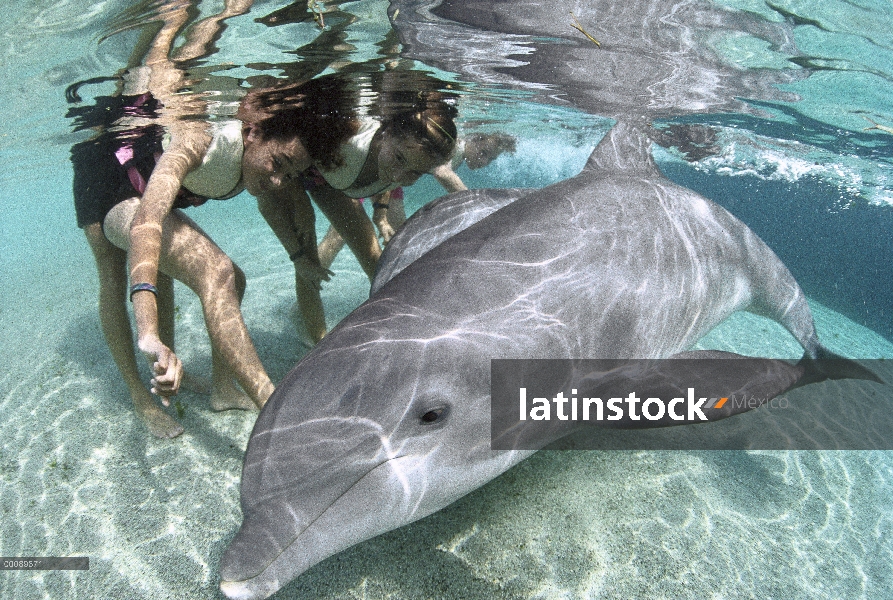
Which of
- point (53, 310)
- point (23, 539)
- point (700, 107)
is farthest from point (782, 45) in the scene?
point (53, 310)

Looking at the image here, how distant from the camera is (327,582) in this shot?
3312mm

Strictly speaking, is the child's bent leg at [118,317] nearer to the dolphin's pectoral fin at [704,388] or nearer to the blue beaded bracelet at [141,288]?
the blue beaded bracelet at [141,288]

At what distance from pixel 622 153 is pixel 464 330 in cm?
370

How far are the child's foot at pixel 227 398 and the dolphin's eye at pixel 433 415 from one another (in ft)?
11.9

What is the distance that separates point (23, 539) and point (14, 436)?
6.55ft

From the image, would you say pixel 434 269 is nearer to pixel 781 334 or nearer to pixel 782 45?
pixel 782 45

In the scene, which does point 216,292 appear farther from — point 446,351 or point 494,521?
point 494,521

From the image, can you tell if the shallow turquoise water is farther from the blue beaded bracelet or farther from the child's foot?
the blue beaded bracelet

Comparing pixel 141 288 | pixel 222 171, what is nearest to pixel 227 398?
pixel 141 288

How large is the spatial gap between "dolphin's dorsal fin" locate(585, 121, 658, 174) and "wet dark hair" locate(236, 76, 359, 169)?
10.8ft

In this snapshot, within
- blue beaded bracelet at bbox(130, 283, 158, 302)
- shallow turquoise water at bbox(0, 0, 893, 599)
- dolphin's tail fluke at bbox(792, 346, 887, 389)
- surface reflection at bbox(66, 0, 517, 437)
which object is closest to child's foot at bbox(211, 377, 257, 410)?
surface reflection at bbox(66, 0, 517, 437)

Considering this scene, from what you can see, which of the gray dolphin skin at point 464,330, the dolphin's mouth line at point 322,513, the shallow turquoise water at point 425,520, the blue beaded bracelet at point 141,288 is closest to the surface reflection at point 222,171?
the blue beaded bracelet at point 141,288

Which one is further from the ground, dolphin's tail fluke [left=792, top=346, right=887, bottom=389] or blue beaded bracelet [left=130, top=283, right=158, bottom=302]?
blue beaded bracelet [left=130, top=283, right=158, bottom=302]

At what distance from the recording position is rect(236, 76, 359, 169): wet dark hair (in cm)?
647
